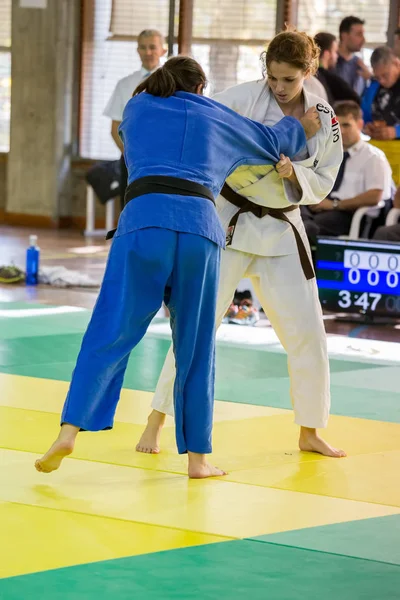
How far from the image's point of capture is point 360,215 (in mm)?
8008

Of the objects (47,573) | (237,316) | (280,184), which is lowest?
(237,316)

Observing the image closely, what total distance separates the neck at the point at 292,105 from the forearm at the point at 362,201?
398 centimetres

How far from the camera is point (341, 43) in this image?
9.88 meters

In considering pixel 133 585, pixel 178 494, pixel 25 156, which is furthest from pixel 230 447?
pixel 25 156

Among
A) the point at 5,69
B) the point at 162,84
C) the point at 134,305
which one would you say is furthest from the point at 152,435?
the point at 5,69

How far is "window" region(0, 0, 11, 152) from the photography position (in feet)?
44.8

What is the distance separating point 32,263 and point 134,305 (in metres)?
5.29

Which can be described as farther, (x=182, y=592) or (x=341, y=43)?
(x=341, y=43)

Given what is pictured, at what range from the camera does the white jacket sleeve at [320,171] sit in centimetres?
392

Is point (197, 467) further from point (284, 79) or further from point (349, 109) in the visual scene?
A: point (349, 109)

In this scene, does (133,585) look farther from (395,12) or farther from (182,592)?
(395,12)

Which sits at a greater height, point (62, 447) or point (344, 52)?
point (344, 52)

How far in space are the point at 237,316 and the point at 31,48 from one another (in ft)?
22.9

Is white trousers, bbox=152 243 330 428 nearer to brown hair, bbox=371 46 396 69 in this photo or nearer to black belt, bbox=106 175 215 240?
black belt, bbox=106 175 215 240
